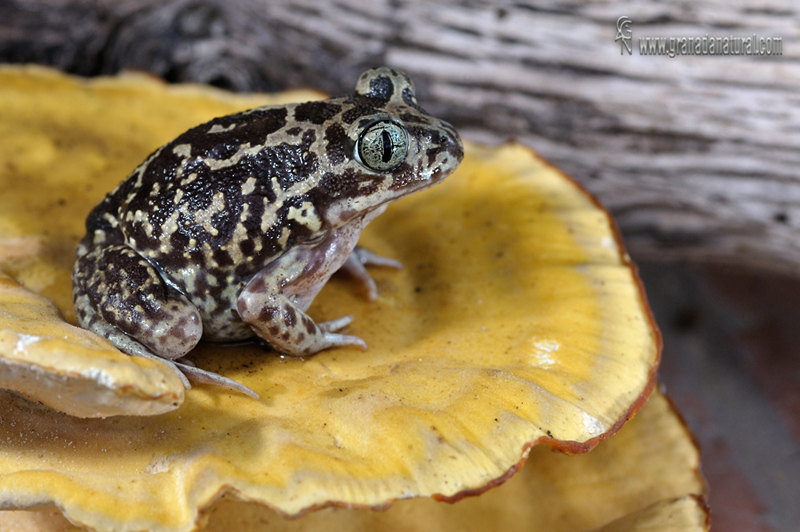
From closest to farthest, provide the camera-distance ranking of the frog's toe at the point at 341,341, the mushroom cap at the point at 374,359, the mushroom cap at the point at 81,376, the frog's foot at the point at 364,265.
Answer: the mushroom cap at the point at 81,376 < the mushroom cap at the point at 374,359 < the frog's toe at the point at 341,341 < the frog's foot at the point at 364,265

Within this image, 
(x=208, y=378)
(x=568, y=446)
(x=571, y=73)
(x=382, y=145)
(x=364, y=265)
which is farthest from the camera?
(x=571, y=73)

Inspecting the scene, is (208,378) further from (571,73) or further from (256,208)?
(571,73)

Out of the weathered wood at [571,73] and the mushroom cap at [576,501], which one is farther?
the weathered wood at [571,73]

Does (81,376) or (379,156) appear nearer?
(81,376)

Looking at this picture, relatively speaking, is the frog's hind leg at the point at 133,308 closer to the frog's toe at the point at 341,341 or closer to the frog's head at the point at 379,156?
the frog's toe at the point at 341,341

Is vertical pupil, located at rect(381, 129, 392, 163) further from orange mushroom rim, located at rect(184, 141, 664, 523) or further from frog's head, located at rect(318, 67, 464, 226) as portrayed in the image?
orange mushroom rim, located at rect(184, 141, 664, 523)

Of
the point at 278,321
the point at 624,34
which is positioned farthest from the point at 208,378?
the point at 624,34

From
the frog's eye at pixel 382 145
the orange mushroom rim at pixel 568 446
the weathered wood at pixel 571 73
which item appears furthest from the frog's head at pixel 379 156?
the weathered wood at pixel 571 73
